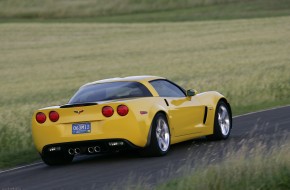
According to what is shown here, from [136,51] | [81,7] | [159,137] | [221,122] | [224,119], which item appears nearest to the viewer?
[159,137]

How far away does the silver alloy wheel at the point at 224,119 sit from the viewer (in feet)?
45.9

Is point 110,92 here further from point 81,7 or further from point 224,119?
point 81,7

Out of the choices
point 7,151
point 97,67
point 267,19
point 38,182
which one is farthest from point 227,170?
point 267,19

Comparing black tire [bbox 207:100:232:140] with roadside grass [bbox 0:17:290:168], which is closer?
black tire [bbox 207:100:232:140]

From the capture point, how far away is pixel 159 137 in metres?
12.1

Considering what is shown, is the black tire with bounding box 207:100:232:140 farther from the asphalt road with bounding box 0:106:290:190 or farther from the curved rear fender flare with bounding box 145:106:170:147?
the curved rear fender flare with bounding box 145:106:170:147

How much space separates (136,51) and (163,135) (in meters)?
38.3

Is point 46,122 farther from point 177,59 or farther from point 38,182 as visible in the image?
point 177,59

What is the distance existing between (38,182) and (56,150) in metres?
1.51

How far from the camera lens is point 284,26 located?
5775 cm

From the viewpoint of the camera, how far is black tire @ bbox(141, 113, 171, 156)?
11867mm

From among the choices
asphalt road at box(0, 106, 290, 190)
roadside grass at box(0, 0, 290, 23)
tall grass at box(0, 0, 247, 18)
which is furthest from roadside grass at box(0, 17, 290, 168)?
tall grass at box(0, 0, 247, 18)

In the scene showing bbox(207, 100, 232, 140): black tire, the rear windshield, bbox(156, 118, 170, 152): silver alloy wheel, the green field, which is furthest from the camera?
the green field

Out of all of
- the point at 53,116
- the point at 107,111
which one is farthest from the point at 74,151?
the point at 107,111
